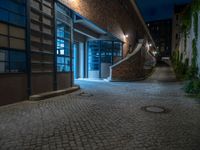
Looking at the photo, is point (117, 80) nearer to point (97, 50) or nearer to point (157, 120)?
point (97, 50)

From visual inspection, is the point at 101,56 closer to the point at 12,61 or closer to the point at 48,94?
the point at 48,94

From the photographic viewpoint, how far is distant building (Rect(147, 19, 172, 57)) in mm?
56838

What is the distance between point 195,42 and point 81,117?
9.90 m

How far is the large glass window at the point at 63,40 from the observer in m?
8.08

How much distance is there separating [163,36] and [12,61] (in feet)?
197

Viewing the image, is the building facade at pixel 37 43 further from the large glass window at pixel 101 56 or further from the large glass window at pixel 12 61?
the large glass window at pixel 101 56

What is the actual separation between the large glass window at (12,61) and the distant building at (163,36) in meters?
56.9

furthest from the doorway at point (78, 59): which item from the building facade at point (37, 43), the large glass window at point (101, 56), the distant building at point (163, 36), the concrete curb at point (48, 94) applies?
the distant building at point (163, 36)

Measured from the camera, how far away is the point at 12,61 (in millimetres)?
5762

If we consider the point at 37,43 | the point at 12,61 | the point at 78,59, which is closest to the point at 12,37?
the point at 12,61

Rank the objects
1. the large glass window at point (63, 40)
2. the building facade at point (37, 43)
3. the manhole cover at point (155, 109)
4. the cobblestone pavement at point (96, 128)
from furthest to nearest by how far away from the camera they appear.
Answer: the large glass window at point (63, 40) < the building facade at point (37, 43) < the manhole cover at point (155, 109) < the cobblestone pavement at point (96, 128)

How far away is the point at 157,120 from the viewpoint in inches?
174

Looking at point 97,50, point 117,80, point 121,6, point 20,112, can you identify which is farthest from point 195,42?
point 20,112

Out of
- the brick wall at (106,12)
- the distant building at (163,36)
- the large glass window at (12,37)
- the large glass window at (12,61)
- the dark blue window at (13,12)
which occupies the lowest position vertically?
the large glass window at (12,61)
